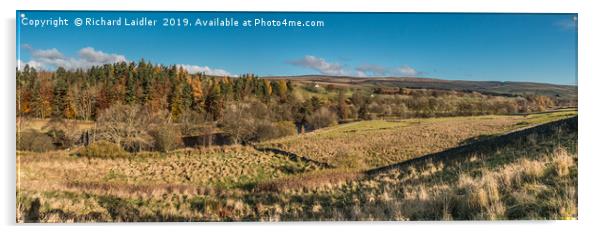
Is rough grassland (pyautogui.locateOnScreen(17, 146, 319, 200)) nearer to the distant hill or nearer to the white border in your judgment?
the white border

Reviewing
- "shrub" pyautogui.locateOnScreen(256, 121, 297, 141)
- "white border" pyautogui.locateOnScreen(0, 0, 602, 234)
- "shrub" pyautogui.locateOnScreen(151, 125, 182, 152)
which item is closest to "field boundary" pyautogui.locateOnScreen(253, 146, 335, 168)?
"shrub" pyautogui.locateOnScreen(256, 121, 297, 141)

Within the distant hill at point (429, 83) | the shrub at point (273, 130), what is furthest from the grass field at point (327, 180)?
the distant hill at point (429, 83)

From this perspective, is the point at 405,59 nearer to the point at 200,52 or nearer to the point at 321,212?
the point at 321,212
